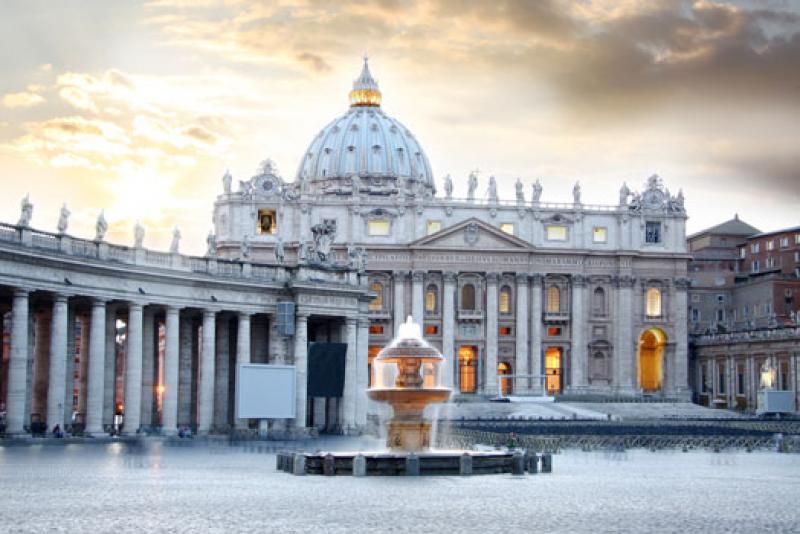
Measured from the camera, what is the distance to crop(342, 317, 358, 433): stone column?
7862 centimetres

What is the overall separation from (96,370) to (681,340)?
104 m

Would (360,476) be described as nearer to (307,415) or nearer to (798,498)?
(798,498)

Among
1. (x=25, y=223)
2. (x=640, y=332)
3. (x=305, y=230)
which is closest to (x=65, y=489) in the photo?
(x=25, y=223)

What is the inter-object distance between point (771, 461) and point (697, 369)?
10537cm

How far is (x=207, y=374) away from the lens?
238ft

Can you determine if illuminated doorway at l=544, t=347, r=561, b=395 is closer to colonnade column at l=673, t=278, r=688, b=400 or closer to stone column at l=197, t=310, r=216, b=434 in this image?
colonnade column at l=673, t=278, r=688, b=400

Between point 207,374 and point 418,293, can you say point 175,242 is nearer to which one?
point 207,374

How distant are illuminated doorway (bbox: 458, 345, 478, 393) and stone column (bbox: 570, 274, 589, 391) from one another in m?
10.9

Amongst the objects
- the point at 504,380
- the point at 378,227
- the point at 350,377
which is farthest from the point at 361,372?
the point at 504,380

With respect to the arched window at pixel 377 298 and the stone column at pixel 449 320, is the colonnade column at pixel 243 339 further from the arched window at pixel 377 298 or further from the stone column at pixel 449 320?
the stone column at pixel 449 320

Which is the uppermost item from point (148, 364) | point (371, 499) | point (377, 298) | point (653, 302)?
point (653, 302)

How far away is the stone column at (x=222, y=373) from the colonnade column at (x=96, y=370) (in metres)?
10.8

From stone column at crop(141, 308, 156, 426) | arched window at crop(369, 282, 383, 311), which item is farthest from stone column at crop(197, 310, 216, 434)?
arched window at crop(369, 282, 383, 311)

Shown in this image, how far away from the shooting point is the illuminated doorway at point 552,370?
15850cm
